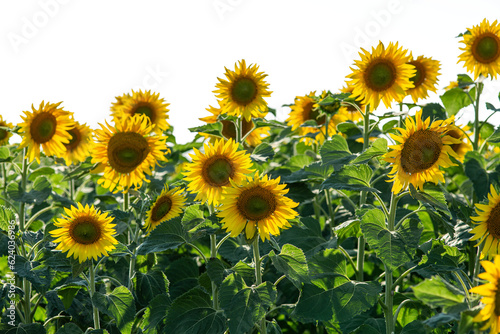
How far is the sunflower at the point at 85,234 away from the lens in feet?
9.24

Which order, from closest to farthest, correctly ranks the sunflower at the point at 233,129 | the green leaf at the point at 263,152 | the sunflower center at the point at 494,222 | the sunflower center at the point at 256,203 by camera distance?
the sunflower center at the point at 494,222, the sunflower center at the point at 256,203, the green leaf at the point at 263,152, the sunflower at the point at 233,129

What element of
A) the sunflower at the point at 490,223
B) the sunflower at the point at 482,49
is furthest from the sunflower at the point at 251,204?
the sunflower at the point at 482,49

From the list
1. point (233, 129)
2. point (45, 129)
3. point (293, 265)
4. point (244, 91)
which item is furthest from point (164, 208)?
point (233, 129)

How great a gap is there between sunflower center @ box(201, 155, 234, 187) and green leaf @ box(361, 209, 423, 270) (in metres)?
0.71

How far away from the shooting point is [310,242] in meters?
3.17

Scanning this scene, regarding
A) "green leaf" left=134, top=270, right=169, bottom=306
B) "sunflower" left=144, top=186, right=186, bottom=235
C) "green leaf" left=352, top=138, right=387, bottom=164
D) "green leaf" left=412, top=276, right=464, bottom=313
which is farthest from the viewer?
"green leaf" left=134, top=270, right=169, bottom=306

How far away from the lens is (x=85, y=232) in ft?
9.24

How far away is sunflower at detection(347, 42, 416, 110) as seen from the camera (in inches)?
127

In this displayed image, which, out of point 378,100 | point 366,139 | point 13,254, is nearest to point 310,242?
point 366,139

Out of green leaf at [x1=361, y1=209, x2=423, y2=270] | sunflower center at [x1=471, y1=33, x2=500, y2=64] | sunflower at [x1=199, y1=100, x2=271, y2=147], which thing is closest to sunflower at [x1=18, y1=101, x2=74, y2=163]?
sunflower at [x1=199, y1=100, x2=271, y2=147]

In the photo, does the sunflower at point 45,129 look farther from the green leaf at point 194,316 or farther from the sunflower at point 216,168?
the green leaf at point 194,316

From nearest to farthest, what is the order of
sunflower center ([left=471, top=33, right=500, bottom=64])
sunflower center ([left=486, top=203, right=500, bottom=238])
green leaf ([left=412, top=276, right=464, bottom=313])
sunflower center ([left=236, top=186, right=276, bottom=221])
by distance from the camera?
green leaf ([left=412, top=276, right=464, bottom=313]) < sunflower center ([left=486, top=203, right=500, bottom=238]) < sunflower center ([left=236, top=186, right=276, bottom=221]) < sunflower center ([left=471, top=33, right=500, bottom=64])

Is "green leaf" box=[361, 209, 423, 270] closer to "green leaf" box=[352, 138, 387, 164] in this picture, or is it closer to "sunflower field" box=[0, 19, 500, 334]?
"sunflower field" box=[0, 19, 500, 334]

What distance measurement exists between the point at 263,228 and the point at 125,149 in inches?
43.8
